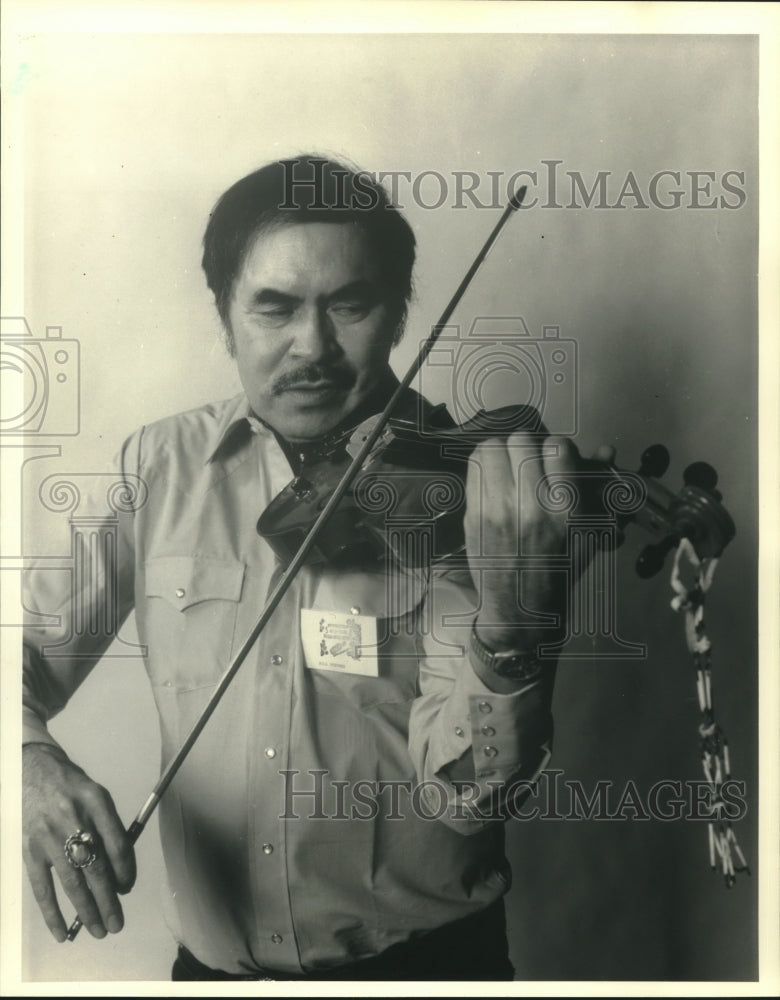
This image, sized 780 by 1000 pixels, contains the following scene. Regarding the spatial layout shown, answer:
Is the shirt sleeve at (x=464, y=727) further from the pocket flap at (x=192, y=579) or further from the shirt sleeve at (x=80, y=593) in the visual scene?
the shirt sleeve at (x=80, y=593)

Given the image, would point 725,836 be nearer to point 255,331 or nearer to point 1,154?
point 255,331

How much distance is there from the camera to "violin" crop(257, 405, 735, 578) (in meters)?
1.58

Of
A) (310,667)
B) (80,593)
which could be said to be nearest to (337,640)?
(310,667)

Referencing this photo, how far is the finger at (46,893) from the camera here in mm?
1642

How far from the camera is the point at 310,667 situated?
1.59 meters

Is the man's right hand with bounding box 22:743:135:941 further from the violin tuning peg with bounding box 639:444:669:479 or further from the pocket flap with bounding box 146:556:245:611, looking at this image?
the violin tuning peg with bounding box 639:444:669:479

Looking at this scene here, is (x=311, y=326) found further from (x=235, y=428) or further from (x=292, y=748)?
(x=292, y=748)

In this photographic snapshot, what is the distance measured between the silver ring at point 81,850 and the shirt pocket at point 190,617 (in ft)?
0.89

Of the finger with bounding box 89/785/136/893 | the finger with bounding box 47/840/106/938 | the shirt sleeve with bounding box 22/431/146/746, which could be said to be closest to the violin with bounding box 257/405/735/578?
the shirt sleeve with bounding box 22/431/146/746

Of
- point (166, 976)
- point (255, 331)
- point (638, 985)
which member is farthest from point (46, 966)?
point (255, 331)

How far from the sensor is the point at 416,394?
5.30 ft

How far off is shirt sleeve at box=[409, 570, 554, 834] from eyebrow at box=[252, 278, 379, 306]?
46 centimetres

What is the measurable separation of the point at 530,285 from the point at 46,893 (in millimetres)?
1266

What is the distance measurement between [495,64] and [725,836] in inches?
52.4
